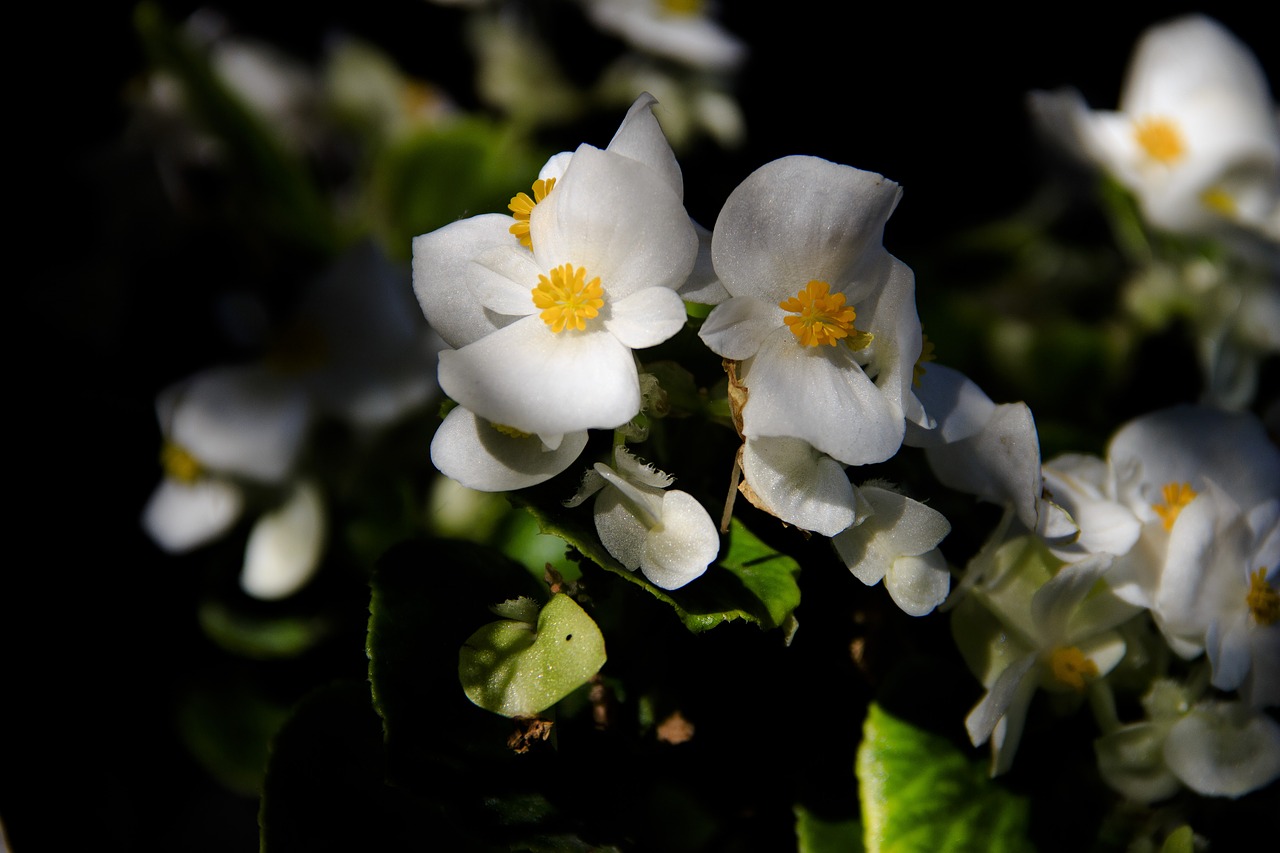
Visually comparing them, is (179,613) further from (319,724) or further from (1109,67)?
(1109,67)

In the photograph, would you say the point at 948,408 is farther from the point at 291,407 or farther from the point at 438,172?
the point at 438,172

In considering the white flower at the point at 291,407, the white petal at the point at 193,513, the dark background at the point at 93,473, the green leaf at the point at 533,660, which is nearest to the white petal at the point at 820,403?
the green leaf at the point at 533,660

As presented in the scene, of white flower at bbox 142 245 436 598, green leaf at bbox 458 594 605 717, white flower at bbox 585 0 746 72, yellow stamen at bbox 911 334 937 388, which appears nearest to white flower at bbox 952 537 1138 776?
yellow stamen at bbox 911 334 937 388

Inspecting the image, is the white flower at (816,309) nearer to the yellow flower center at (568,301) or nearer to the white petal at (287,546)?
the yellow flower center at (568,301)

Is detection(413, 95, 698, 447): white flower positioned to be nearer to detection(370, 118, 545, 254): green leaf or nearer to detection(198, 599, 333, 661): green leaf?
detection(198, 599, 333, 661): green leaf

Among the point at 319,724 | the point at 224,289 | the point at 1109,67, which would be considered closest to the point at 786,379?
the point at 319,724
